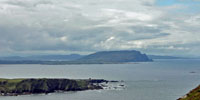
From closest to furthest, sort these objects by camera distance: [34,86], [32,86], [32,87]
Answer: [32,87]
[32,86]
[34,86]

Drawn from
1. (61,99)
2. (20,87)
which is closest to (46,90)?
(20,87)

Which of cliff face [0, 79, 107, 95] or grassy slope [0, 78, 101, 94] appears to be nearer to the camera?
cliff face [0, 79, 107, 95]

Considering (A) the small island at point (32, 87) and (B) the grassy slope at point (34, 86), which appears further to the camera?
(B) the grassy slope at point (34, 86)

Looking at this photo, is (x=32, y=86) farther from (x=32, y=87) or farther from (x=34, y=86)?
(x=34, y=86)

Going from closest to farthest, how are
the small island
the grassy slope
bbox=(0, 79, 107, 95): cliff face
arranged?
the small island, bbox=(0, 79, 107, 95): cliff face, the grassy slope

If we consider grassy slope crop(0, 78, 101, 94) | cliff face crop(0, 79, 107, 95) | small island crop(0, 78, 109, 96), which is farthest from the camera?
grassy slope crop(0, 78, 101, 94)

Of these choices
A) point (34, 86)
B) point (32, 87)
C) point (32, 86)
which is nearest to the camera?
point (32, 87)

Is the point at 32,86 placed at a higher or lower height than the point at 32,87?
higher

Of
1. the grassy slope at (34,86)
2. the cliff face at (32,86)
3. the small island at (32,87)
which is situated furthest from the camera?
the grassy slope at (34,86)

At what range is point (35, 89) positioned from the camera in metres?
187

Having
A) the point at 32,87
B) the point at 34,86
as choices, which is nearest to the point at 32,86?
the point at 32,87

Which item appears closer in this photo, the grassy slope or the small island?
the small island

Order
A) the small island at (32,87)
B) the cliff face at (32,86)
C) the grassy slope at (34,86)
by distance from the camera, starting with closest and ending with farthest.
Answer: the small island at (32,87)
the cliff face at (32,86)
the grassy slope at (34,86)

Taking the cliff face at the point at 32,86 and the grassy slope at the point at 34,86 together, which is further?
the grassy slope at the point at 34,86
